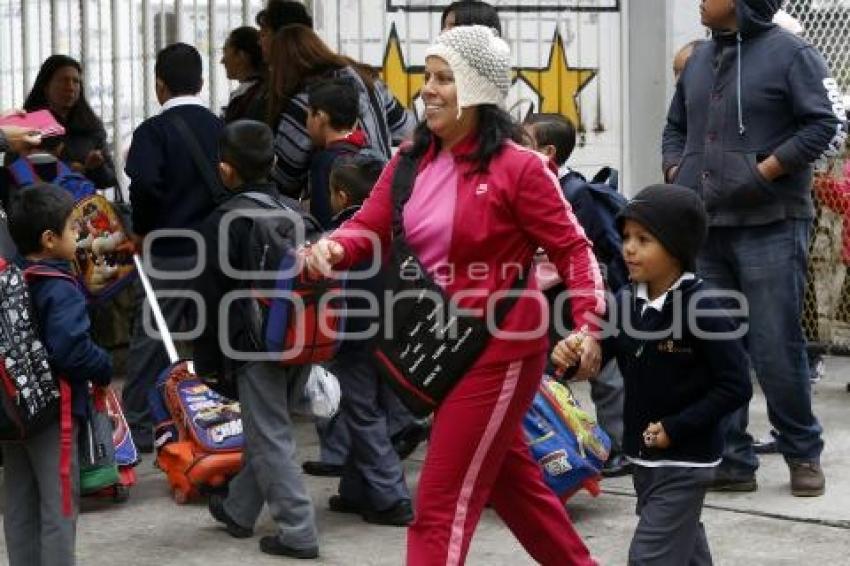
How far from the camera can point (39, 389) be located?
18.6 feet

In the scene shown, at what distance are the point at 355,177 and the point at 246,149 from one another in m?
0.52

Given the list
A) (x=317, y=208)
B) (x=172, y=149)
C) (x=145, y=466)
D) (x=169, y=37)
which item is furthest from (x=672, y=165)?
(x=169, y=37)

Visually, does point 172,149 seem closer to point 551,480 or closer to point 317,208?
point 317,208

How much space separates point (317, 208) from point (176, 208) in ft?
2.34

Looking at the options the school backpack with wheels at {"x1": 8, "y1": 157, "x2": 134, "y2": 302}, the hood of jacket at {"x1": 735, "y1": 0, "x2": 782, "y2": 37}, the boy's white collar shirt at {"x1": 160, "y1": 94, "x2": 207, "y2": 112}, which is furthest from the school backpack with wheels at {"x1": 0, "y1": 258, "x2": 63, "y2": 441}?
the hood of jacket at {"x1": 735, "y1": 0, "x2": 782, "y2": 37}

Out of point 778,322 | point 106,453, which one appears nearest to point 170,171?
point 106,453

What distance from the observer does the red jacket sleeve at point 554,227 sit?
5160 mm

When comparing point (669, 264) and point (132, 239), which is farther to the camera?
point (132, 239)

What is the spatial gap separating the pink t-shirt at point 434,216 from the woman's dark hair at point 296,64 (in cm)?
288

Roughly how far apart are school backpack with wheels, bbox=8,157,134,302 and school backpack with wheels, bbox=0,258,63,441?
2178 mm

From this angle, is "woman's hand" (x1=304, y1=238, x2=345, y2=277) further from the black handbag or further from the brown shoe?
the brown shoe

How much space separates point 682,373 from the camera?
5156 millimetres

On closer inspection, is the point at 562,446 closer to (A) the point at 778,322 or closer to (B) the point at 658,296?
(A) the point at 778,322

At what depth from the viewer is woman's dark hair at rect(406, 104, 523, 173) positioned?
5223mm
